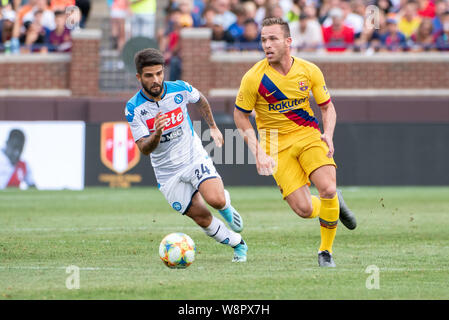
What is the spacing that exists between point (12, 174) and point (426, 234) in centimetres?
1134

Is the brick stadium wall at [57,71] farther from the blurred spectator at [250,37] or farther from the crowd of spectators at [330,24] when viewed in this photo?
the blurred spectator at [250,37]

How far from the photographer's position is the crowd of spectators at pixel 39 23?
2462cm

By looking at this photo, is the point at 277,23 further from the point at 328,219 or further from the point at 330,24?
the point at 330,24

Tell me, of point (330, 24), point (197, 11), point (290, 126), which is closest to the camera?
point (290, 126)

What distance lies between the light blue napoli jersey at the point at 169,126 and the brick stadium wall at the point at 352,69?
15.0 meters

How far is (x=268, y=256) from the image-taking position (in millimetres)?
9883

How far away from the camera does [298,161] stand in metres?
9.66

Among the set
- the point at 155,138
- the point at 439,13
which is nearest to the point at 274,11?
the point at 439,13

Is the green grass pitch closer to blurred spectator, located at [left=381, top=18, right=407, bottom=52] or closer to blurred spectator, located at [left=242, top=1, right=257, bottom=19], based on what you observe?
blurred spectator, located at [left=381, top=18, right=407, bottom=52]

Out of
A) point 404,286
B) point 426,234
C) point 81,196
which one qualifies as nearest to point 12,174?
point 81,196

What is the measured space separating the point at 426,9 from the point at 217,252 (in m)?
15.9

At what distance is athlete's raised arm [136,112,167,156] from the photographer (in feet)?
28.5
